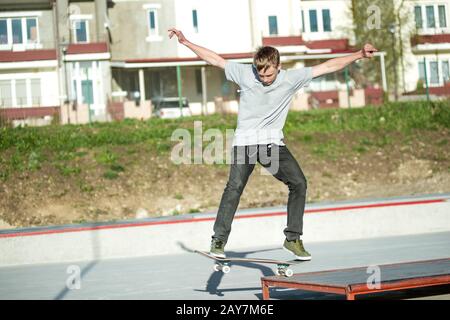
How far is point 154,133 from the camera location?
2780 cm

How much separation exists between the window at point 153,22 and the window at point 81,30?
357 centimetres

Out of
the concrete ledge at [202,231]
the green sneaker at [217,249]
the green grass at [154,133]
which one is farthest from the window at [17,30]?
the green sneaker at [217,249]

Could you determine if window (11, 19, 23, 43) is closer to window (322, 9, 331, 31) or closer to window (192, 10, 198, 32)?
window (192, 10, 198, 32)

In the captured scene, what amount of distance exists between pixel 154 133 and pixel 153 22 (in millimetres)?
18372

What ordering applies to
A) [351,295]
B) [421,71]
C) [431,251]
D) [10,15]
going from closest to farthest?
1. [351,295]
2. [431,251]
3. [10,15]
4. [421,71]

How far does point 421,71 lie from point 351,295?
42.7 meters

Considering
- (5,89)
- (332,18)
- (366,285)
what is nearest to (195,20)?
(332,18)

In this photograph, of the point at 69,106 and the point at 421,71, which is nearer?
the point at 69,106

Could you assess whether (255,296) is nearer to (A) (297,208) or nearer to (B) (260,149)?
(A) (297,208)

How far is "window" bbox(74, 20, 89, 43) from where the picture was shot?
43344 mm

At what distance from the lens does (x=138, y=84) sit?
147ft

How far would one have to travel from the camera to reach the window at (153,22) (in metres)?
44.6

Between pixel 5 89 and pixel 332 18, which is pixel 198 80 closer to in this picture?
pixel 332 18

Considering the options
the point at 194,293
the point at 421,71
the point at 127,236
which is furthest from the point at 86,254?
the point at 421,71
